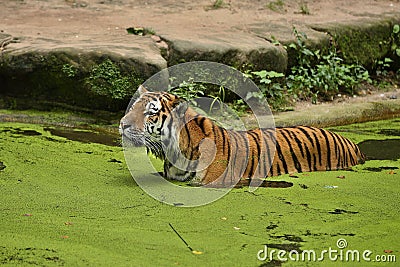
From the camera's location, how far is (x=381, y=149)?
236 inches

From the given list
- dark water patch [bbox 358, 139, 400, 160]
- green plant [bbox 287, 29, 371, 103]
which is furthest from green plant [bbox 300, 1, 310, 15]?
dark water patch [bbox 358, 139, 400, 160]

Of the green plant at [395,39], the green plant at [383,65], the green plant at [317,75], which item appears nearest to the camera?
the green plant at [317,75]

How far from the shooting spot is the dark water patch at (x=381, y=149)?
5.69 m

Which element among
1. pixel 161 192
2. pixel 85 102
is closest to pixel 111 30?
pixel 85 102

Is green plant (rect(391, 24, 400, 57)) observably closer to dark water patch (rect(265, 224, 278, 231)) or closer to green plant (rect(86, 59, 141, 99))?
green plant (rect(86, 59, 141, 99))

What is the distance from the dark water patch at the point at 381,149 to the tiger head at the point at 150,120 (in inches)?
76.3

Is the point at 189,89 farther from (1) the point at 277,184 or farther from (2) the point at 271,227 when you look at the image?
(2) the point at 271,227

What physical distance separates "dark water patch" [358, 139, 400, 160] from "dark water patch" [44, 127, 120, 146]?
85.4 inches

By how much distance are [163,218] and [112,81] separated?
11.4 ft

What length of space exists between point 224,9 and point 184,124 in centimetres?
608

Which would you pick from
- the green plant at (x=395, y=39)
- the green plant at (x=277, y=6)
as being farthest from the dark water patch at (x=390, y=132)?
the green plant at (x=277, y=6)

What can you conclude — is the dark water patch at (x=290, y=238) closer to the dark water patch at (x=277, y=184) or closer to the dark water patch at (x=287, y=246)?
the dark water patch at (x=287, y=246)

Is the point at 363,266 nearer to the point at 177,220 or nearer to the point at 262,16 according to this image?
the point at 177,220

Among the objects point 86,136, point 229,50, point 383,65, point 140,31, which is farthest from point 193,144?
point 383,65
